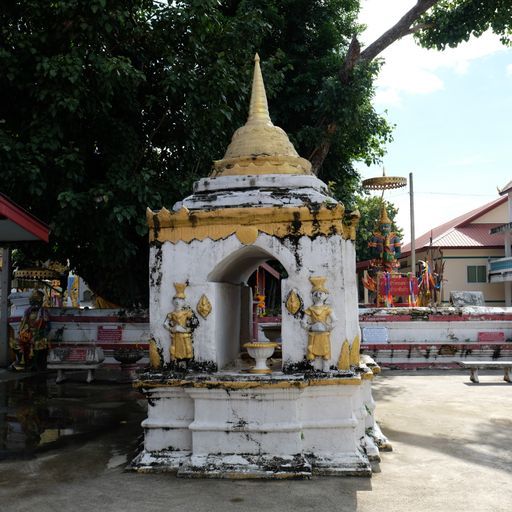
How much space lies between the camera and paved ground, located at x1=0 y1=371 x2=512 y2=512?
454 centimetres

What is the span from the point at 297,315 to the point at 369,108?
11225 millimetres

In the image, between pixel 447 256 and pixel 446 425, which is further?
pixel 447 256

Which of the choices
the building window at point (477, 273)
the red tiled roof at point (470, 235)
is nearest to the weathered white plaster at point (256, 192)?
the red tiled roof at point (470, 235)

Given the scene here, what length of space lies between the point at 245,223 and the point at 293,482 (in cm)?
270

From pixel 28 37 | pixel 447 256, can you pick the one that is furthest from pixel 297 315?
pixel 447 256

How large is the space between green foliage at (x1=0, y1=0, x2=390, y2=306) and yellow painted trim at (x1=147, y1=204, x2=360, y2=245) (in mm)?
3327

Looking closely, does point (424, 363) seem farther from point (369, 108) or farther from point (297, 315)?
point (297, 315)

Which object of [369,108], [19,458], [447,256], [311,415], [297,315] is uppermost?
[369,108]

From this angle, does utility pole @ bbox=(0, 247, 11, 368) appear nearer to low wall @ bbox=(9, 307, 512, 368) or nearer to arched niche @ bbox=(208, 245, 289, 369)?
low wall @ bbox=(9, 307, 512, 368)

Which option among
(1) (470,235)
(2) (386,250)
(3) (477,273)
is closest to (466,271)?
(3) (477,273)

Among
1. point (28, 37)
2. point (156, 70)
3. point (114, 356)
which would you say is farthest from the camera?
point (114, 356)

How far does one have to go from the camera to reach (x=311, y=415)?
554 centimetres

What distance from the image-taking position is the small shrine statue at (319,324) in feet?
18.3

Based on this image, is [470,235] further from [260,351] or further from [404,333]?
[260,351]
